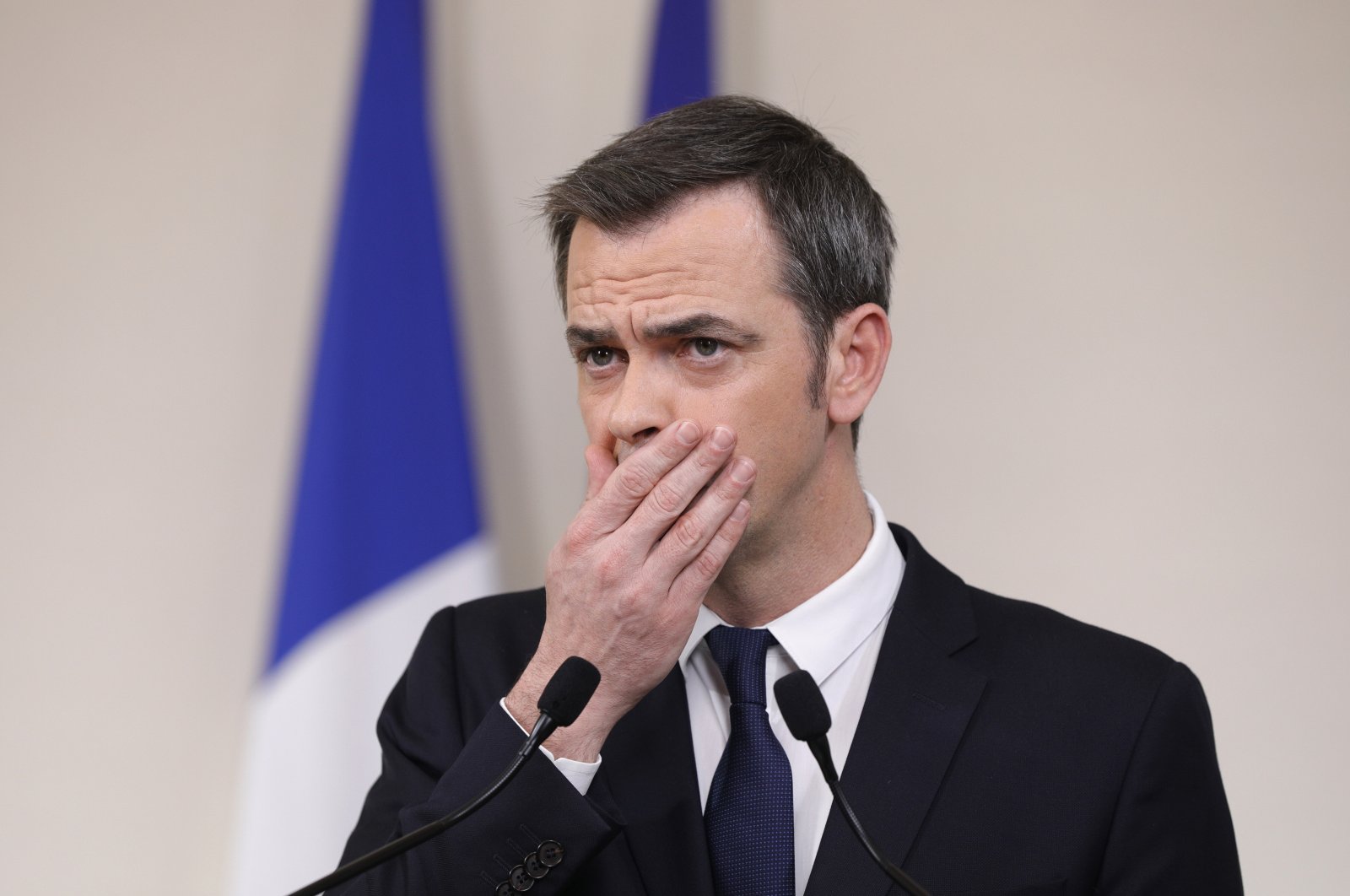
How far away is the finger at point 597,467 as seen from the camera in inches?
67.7

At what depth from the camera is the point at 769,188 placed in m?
1.89

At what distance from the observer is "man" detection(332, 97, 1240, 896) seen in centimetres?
162

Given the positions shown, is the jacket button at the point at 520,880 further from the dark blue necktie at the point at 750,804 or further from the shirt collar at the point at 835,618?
the shirt collar at the point at 835,618

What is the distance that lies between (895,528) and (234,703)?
144 cm

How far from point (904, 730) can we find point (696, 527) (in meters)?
0.40

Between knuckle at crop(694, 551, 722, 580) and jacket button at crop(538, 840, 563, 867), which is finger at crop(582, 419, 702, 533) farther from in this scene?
jacket button at crop(538, 840, 563, 867)

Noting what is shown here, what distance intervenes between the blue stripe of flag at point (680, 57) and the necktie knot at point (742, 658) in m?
1.21

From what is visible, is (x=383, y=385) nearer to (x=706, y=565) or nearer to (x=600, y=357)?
(x=600, y=357)

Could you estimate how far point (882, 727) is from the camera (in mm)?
1743

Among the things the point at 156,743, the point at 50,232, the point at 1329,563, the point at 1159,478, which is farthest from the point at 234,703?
the point at 1329,563

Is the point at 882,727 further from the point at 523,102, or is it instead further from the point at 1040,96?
the point at 523,102

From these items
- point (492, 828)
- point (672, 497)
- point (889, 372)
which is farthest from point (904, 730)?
point (889, 372)

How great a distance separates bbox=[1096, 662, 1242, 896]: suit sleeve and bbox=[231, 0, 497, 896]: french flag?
128 centimetres

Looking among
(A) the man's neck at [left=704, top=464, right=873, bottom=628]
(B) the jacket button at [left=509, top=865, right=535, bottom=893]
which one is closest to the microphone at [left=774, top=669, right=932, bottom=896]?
(B) the jacket button at [left=509, top=865, right=535, bottom=893]
